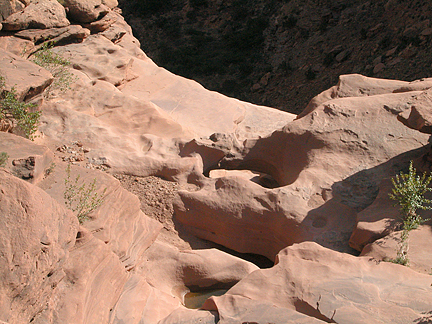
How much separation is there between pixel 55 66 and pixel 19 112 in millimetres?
2666

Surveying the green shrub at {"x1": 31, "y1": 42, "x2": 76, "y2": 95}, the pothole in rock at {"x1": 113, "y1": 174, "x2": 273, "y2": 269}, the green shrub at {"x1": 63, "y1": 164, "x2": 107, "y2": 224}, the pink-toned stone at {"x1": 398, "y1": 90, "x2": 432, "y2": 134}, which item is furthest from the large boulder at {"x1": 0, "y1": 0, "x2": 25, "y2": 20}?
the pink-toned stone at {"x1": 398, "y1": 90, "x2": 432, "y2": 134}

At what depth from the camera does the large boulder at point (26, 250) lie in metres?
3.04

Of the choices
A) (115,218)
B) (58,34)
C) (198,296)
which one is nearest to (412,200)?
(198,296)

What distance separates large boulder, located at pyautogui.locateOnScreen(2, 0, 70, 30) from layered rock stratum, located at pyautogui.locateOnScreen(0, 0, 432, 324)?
0.03 metres

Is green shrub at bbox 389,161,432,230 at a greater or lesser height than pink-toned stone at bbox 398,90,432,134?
lesser

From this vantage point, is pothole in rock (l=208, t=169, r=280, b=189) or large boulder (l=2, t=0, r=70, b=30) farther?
large boulder (l=2, t=0, r=70, b=30)

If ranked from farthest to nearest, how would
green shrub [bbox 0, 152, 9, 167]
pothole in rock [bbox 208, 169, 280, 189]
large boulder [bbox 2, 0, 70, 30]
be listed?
large boulder [bbox 2, 0, 70, 30], pothole in rock [bbox 208, 169, 280, 189], green shrub [bbox 0, 152, 9, 167]

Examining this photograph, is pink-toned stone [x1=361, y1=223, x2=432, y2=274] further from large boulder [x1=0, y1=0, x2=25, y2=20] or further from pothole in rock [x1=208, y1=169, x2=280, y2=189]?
large boulder [x1=0, y1=0, x2=25, y2=20]

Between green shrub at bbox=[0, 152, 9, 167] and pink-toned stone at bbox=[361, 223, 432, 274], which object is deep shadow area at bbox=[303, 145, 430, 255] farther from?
green shrub at bbox=[0, 152, 9, 167]

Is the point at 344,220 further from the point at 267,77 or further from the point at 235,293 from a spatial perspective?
the point at 267,77

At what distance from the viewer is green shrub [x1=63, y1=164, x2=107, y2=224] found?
457 centimetres

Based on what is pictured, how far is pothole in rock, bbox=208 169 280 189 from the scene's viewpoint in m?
8.19

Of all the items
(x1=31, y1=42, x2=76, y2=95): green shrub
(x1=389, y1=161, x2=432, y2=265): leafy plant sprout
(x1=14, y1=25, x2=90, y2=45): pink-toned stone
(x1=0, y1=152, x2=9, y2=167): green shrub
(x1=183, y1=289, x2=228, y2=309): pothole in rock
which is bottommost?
(x1=183, y1=289, x2=228, y2=309): pothole in rock

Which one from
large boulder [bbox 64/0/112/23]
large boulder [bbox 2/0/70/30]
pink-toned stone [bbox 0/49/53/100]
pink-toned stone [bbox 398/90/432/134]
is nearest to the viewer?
pink-toned stone [bbox 398/90/432/134]
